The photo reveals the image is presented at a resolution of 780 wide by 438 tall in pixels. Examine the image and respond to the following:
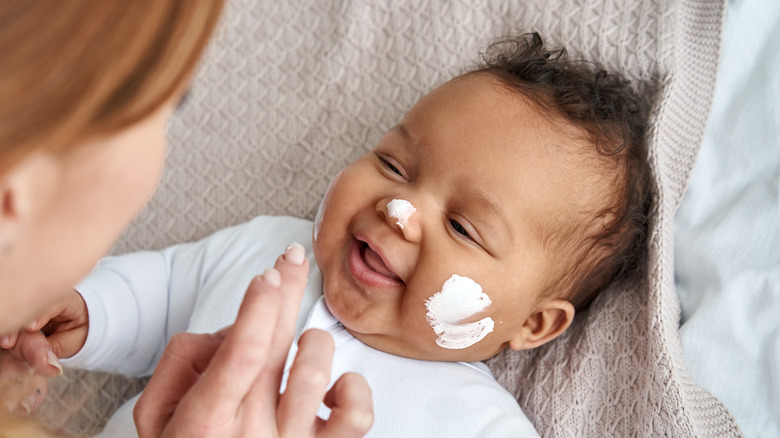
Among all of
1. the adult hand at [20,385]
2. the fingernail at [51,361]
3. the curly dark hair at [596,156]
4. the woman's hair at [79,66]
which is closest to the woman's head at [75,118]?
the woman's hair at [79,66]

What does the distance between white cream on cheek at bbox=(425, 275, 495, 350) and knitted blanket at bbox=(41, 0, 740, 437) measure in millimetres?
270

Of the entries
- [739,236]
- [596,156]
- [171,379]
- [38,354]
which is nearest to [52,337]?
[38,354]

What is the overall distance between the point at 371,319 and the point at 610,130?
59cm

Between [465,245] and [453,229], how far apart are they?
36 millimetres

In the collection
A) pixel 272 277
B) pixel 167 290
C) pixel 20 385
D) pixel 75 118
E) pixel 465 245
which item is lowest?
pixel 167 290

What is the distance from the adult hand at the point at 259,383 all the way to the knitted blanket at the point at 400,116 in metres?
0.73

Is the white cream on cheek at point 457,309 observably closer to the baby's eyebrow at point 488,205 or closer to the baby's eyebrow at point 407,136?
the baby's eyebrow at point 488,205

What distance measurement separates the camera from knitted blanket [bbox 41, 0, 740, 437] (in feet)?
4.16

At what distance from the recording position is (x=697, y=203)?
4.59 ft

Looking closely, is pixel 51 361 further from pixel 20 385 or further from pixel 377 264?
pixel 377 264

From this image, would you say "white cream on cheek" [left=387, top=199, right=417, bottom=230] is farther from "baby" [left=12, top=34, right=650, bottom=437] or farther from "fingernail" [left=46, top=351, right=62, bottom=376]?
"fingernail" [left=46, top=351, right=62, bottom=376]

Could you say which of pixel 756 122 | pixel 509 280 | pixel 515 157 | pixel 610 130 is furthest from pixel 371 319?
pixel 756 122

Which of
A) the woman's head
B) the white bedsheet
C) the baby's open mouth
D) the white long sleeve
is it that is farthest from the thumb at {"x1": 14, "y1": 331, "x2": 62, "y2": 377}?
the white bedsheet

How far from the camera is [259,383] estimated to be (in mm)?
682
